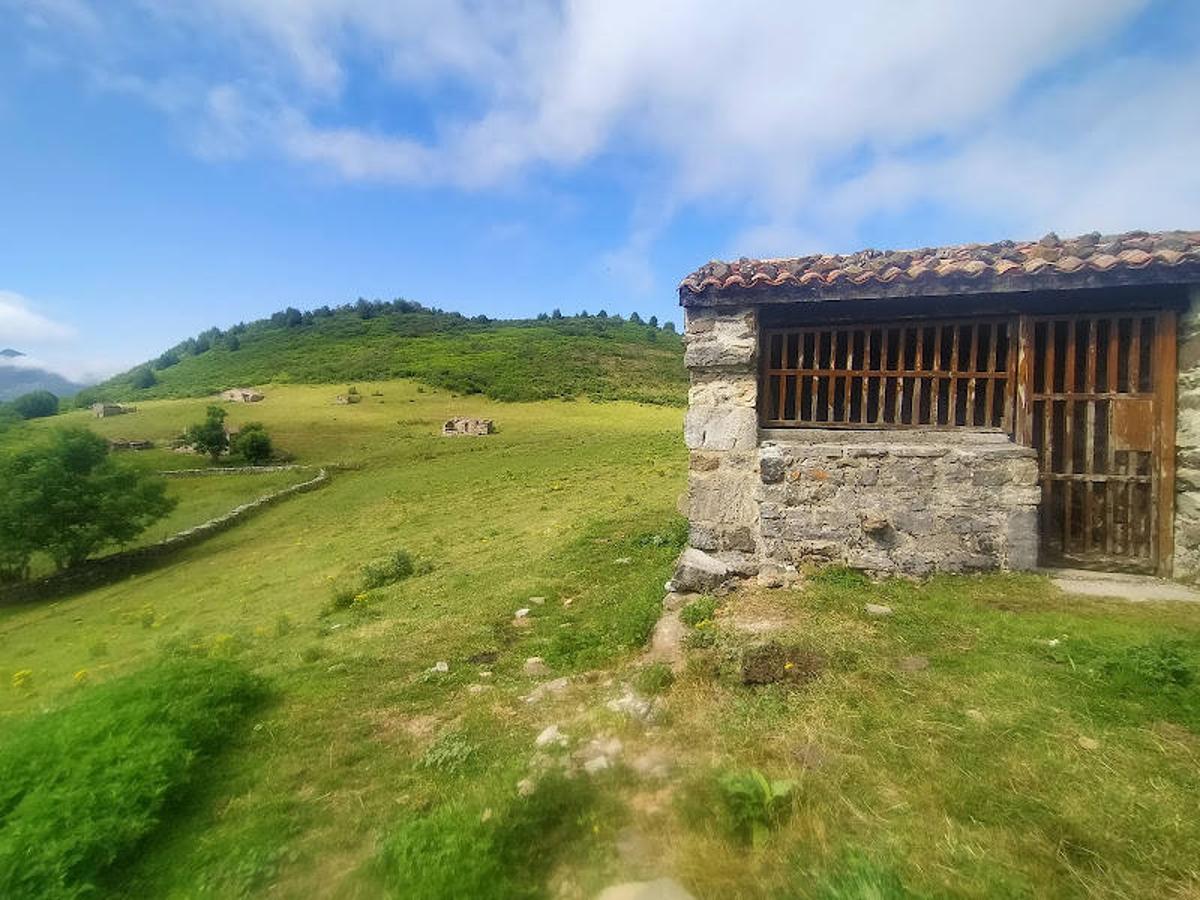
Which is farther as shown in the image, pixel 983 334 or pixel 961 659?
pixel 983 334

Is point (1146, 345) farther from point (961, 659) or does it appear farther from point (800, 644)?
point (800, 644)

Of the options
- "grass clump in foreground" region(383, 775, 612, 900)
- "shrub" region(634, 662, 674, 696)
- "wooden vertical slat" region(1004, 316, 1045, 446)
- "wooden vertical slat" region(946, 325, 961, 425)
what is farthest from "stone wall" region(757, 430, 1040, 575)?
"grass clump in foreground" region(383, 775, 612, 900)

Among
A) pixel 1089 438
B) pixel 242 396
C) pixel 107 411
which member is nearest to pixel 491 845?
pixel 1089 438

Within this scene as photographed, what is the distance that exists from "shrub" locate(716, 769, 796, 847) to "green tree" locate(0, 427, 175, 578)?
28.1 metres

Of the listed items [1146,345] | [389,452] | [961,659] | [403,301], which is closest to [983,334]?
[1146,345]

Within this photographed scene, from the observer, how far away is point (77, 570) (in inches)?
900

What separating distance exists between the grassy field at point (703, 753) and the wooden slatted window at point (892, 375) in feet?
7.69

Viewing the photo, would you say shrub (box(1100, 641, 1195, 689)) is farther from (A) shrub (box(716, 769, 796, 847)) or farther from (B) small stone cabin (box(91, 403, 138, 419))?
(B) small stone cabin (box(91, 403, 138, 419))

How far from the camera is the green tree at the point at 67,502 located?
73.3 ft

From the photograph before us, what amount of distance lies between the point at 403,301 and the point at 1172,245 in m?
148

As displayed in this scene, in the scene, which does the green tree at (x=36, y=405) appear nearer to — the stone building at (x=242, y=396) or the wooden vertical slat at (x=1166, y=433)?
the stone building at (x=242, y=396)

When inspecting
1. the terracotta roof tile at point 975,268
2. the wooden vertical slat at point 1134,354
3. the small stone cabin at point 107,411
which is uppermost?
the terracotta roof tile at point 975,268

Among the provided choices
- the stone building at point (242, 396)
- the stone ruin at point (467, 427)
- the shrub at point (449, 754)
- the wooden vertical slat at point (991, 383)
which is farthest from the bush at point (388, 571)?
the stone building at point (242, 396)

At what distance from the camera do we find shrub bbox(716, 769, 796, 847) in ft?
12.4
